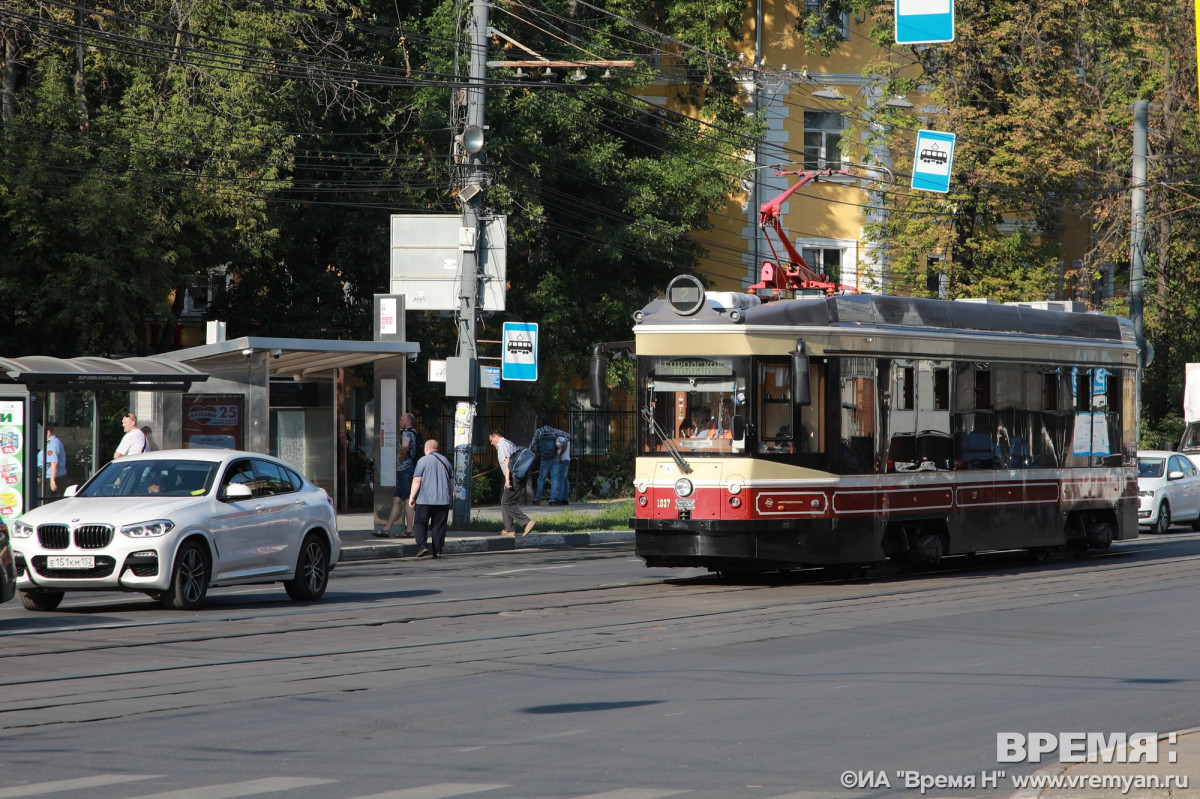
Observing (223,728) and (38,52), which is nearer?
(223,728)

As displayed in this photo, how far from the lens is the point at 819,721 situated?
348 inches

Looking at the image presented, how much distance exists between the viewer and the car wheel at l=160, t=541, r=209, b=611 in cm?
1441

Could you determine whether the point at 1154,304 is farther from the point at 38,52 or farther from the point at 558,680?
the point at 558,680

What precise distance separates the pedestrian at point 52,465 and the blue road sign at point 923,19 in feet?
41.6

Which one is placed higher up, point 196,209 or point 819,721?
point 196,209

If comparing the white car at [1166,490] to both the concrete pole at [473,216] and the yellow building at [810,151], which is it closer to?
the yellow building at [810,151]

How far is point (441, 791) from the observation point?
6938mm

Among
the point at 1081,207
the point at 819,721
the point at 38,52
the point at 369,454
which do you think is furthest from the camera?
the point at 1081,207

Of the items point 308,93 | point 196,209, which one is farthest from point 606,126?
point 196,209

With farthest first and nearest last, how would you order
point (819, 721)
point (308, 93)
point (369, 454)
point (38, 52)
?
1. point (369, 454)
2. point (308, 93)
3. point (38, 52)
4. point (819, 721)

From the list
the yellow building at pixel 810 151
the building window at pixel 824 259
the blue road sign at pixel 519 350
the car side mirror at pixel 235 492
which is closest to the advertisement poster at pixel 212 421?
the blue road sign at pixel 519 350

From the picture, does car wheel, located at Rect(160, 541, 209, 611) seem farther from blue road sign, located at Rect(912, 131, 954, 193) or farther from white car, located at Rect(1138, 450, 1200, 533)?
white car, located at Rect(1138, 450, 1200, 533)

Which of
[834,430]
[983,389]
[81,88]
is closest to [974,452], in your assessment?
[983,389]

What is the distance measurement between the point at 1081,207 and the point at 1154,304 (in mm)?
3347
